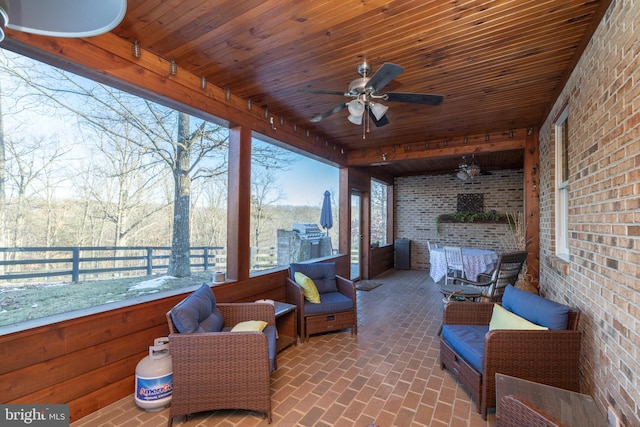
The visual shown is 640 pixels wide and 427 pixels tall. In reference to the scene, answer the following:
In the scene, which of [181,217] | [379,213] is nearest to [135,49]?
[181,217]

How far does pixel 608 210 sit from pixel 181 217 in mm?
4521

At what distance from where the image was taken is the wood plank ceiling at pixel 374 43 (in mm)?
1853

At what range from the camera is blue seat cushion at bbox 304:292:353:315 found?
325cm

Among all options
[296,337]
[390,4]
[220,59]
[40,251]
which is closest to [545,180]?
[390,4]

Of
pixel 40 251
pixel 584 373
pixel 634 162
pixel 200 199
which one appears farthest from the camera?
pixel 200 199

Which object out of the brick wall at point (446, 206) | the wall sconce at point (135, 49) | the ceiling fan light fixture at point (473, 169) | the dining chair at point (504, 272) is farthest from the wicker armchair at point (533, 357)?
the brick wall at point (446, 206)

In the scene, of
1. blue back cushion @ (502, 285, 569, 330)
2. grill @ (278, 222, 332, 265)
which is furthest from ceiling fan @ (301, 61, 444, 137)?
grill @ (278, 222, 332, 265)

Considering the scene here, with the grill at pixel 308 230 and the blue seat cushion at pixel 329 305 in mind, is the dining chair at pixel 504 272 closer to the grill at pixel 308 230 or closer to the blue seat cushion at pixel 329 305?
the blue seat cushion at pixel 329 305

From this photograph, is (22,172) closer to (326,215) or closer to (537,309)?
(537,309)

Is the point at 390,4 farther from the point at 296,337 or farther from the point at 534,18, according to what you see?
the point at 296,337

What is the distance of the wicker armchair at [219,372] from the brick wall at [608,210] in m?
2.04

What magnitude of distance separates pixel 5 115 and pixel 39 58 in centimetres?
59

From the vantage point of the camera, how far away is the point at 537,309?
2.14 metres

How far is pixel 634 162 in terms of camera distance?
54.8 inches
